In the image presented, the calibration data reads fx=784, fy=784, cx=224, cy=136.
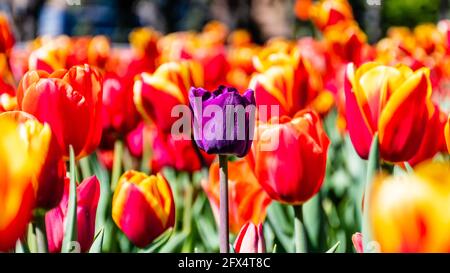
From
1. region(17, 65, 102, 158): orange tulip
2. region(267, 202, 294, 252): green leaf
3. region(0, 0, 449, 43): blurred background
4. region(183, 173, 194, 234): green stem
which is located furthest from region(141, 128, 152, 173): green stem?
region(0, 0, 449, 43): blurred background

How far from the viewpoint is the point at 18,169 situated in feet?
2.01

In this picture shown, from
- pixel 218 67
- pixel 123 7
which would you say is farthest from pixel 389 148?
pixel 123 7

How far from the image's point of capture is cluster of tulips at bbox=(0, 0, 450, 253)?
623mm

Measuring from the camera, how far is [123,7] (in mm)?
7309

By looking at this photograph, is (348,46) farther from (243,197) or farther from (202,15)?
(202,15)

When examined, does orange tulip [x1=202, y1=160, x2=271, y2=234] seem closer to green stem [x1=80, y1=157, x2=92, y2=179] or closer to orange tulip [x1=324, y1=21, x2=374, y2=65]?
green stem [x1=80, y1=157, x2=92, y2=179]

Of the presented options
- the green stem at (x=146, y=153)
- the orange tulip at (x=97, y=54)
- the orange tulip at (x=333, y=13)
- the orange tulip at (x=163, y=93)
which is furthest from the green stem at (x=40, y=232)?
the orange tulip at (x=333, y=13)

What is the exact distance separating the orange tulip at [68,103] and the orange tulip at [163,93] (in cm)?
22

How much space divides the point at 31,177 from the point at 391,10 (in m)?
7.69

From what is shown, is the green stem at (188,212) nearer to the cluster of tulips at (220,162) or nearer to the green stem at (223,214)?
the cluster of tulips at (220,162)

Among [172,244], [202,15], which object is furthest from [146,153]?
[202,15]

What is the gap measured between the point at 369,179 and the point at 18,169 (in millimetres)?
298

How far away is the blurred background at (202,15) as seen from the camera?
3.49m
